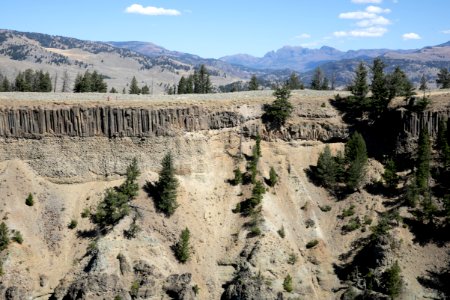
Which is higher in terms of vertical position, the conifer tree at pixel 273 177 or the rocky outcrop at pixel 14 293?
the conifer tree at pixel 273 177

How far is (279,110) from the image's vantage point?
280ft

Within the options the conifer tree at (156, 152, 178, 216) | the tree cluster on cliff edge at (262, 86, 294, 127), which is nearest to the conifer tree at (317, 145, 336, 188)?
the tree cluster on cliff edge at (262, 86, 294, 127)

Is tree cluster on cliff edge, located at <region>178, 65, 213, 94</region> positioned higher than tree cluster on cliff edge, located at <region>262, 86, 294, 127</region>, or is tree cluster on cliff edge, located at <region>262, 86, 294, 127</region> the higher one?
tree cluster on cliff edge, located at <region>178, 65, 213, 94</region>

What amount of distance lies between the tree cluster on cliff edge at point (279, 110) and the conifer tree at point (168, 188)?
21.0 meters

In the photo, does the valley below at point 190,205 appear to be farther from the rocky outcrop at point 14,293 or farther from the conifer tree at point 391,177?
the conifer tree at point 391,177

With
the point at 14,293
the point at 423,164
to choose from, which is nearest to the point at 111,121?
the point at 14,293

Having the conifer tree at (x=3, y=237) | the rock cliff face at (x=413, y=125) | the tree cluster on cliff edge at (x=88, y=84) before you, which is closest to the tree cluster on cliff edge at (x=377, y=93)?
the rock cliff face at (x=413, y=125)

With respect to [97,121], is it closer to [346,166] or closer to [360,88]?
[346,166]

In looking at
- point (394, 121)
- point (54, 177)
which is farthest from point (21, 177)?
point (394, 121)

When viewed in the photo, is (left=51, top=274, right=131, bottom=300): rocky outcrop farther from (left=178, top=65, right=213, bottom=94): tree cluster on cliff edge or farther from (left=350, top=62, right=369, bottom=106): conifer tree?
(left=178, top=65, right=213, bottom=94): tree cluster on cliff edge

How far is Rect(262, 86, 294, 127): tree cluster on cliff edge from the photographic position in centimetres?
8531

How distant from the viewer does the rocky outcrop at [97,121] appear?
76.6m

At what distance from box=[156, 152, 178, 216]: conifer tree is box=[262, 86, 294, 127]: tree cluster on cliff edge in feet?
68.9

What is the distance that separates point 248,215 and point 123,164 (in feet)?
66.2
